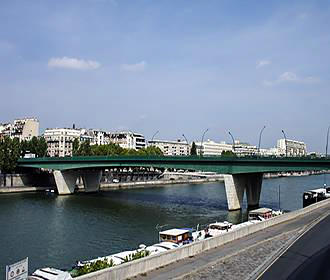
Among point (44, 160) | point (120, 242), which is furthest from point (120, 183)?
point (120, 242)

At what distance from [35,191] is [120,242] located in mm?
59861

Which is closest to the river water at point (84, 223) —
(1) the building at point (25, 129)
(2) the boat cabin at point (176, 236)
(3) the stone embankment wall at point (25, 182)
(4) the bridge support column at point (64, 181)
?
(2) the boat cabin at point (176, 236)

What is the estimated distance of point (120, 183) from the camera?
11256cm

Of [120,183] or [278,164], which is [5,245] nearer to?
[278,164]

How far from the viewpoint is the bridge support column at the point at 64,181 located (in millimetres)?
91188

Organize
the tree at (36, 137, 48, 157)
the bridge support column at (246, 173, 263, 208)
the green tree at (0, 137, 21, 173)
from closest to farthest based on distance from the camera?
the bridge support column at (246, 173, 263, 208), the green tree at (0, 137, 21, 173), the tree at (36, 137, 48, 157)

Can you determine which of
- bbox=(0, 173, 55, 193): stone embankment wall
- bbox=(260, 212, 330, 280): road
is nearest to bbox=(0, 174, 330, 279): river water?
bbox=(0, 173, 55, 193): stone embankment wall

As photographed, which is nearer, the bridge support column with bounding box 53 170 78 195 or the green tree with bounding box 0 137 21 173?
the bridge support column with bounding box 53 170 78 195

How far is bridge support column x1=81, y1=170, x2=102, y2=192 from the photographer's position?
99000 millimetres

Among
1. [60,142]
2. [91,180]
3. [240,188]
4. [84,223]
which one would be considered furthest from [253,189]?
[60,142]

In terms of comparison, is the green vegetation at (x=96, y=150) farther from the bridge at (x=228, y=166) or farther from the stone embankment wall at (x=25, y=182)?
the bridge at (x=228, y=166)

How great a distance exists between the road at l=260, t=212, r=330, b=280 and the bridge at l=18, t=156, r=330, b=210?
98.1 feet

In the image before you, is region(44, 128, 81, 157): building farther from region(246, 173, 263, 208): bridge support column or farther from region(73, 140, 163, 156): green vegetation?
region(246, 173, 263, 208): bridge support column

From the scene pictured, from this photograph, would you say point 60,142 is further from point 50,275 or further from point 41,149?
point 50,275
